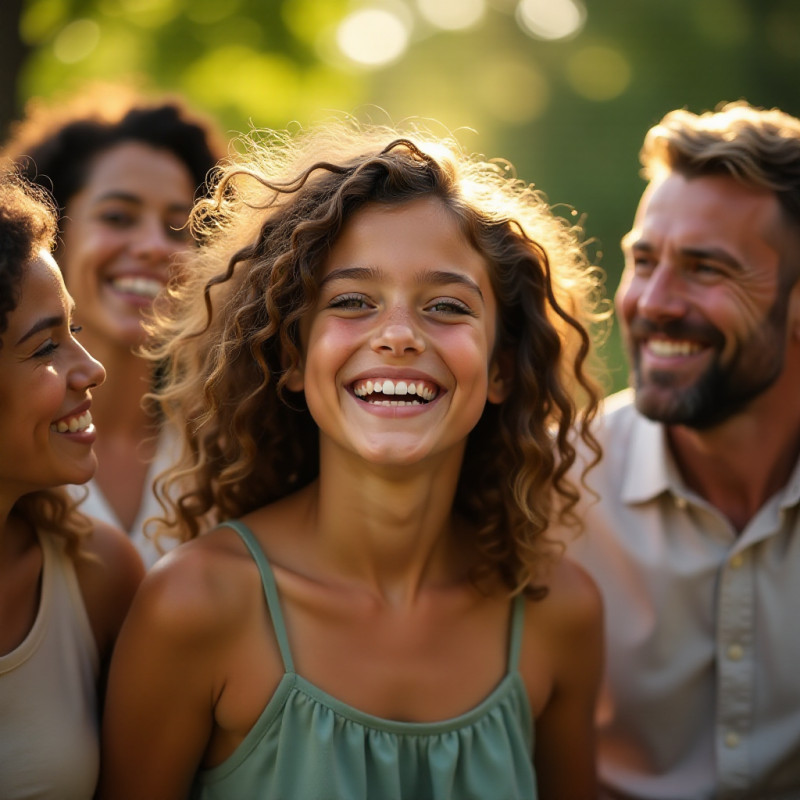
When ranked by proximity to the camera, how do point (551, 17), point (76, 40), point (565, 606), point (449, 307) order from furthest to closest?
point (551, 17) < point (76, 40) < point (565, 606) < point (449, 307)

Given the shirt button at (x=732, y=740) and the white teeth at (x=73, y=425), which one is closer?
the white teeth at (x=73, y=425)

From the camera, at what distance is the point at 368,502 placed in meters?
2.75

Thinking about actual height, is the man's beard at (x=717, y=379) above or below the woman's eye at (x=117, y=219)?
below

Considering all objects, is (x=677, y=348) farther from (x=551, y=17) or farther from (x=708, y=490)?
(x=551, y=17)

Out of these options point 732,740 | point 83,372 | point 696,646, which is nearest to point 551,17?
point 696,646

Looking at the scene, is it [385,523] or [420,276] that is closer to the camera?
[420,276]

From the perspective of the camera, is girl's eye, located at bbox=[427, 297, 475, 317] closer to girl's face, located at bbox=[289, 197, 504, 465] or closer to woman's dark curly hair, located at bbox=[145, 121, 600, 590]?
girl's face, located at bbox=[289, 197, 504, 465]

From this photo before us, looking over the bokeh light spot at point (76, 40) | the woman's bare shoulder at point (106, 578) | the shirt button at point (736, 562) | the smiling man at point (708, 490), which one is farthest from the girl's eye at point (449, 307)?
the bokeh light spot at point (76, 40)

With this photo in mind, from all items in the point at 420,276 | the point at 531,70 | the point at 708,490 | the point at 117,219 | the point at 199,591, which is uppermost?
the point at 531,70

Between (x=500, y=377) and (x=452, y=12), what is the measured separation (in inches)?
389

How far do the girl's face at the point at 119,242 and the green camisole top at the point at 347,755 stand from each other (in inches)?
69.5

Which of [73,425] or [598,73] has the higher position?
[598,73]

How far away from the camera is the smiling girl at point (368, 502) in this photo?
8.39 ft

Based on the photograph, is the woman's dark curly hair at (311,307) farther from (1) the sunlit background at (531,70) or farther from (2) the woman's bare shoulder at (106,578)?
(1) the sunlit background at (531,70)
